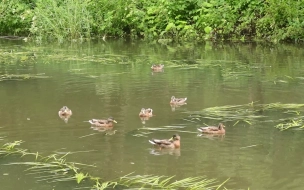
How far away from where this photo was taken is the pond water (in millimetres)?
6586

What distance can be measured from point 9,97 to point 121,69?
15.3 feet

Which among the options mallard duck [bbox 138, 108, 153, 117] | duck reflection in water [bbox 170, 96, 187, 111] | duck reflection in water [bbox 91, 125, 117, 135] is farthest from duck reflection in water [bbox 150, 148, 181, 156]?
duck reflection in water [bbox 170, 96, 187, 111]

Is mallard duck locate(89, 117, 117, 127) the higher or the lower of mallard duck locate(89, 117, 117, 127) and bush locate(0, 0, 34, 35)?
the lower

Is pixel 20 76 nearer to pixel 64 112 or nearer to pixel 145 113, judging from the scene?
pixel 64 112

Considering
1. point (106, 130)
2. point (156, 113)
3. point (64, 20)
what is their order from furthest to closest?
point (64, 20), point (156, 113), point (106, 130)

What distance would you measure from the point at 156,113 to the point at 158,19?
17.1 m

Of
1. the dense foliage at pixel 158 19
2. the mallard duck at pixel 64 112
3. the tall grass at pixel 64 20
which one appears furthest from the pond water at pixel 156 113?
the tall grass at pixel 64 20

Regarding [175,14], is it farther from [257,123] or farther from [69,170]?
[69,170]

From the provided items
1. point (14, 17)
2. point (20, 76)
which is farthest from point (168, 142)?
point (14, 17)

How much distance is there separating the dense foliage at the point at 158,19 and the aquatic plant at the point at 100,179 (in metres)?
17.1

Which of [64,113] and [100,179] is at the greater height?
[64,113]

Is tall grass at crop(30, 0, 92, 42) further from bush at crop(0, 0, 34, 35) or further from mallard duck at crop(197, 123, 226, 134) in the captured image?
mallard duck at crop(197, 123, 226, 134)

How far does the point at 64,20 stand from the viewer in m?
26.0

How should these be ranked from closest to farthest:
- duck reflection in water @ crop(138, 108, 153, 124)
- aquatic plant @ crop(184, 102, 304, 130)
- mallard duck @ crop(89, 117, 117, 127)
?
mallard duck @ crop(89, 117, 117, 127) → aquatic plant @ crop(184, 102, 304, 130) → duck reflection in water @ crop(138, 108, 153, 124)
